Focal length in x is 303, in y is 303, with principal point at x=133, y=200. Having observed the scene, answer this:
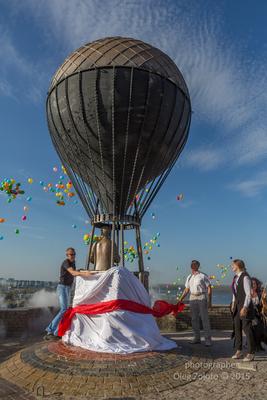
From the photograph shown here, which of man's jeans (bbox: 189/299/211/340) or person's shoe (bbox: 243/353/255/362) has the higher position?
man's jeans (bbox: 189/299/211/340)

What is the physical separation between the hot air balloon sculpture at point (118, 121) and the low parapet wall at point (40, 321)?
6.50 feet

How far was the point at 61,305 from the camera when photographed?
687 cm

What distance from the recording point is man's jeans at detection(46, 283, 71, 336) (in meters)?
6.81

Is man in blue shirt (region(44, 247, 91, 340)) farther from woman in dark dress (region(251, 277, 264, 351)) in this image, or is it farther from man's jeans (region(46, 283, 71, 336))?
woman in dark dress (region(251, 277, 264, 351))

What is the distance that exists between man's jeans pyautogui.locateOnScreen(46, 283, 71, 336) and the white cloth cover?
0.60 m

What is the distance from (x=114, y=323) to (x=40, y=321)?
4973 millimetres

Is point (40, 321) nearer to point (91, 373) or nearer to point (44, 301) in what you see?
point (91, 373)

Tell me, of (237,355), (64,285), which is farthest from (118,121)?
(237,355)

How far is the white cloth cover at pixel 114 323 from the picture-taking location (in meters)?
5.66

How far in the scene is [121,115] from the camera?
808 centimetres

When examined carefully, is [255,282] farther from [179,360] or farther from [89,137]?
[89,137]

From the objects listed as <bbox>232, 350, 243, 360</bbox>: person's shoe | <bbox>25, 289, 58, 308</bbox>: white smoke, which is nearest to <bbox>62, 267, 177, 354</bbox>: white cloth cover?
<bbox>232, 350, 243, 360</bbox>: person's shoe

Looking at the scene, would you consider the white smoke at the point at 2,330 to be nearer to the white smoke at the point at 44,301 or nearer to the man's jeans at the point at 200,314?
the white smoke at the point at 44,301

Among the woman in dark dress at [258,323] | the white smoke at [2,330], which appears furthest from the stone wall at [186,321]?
the white smoke at [2,330]
